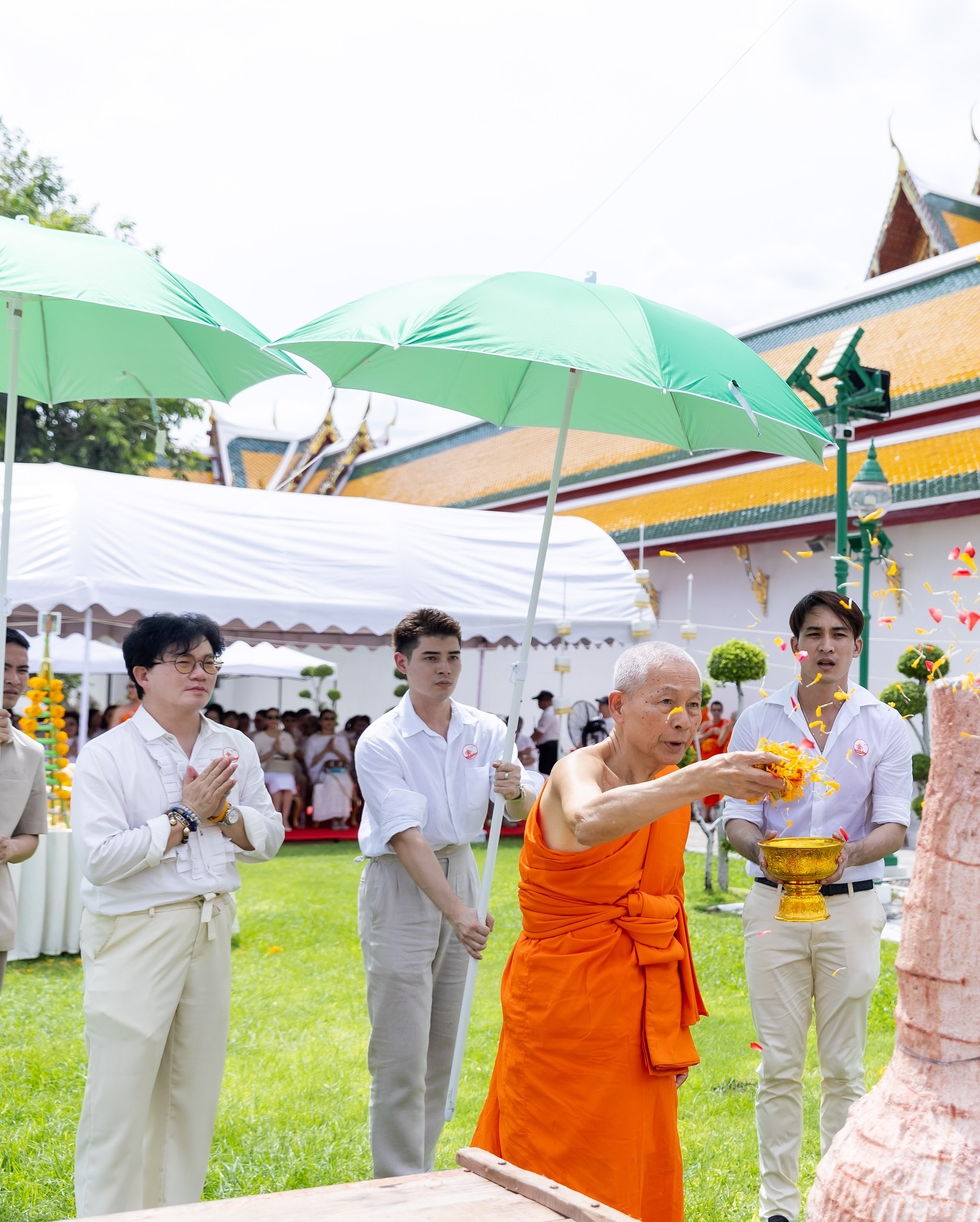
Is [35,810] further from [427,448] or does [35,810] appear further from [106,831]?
[427,448]

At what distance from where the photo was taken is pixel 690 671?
104 inches

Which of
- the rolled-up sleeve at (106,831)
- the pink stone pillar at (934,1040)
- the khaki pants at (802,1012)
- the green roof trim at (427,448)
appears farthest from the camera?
the green roof trim at (427,448)

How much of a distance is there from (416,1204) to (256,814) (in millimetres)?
1491

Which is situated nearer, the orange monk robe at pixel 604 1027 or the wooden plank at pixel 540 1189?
the wooden plank at pixel 540 1189

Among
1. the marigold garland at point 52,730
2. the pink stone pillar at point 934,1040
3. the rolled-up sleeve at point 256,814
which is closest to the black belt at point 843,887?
the rolled-up sleeve at point 256,814

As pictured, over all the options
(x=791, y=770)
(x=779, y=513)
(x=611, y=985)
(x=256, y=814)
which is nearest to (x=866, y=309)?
(x=779, y=513)

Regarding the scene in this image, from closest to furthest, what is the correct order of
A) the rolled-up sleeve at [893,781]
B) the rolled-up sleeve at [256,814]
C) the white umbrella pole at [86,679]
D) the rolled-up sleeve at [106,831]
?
the rolled-up sleeve at [106,831] < the rolled-up sleeve at [256,814] < the rolled-up sleeve at [893,781] < the white umbrella pole at [86,679]

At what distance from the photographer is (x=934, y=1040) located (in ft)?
5.43

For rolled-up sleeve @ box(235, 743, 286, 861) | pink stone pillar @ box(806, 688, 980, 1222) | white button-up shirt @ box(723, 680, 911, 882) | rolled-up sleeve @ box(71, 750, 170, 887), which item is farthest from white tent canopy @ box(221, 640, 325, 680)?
pink stone pillar @ box(806, 688, 980, 1222)

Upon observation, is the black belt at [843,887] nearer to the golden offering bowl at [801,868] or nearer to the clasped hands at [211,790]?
the golden offering bowl at [801,868]

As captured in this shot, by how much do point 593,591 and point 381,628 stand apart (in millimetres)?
2261

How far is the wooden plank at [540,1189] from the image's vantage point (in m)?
1.73

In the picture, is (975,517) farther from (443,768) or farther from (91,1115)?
(91,1115)

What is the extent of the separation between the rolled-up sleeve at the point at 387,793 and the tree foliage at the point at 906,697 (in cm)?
592
